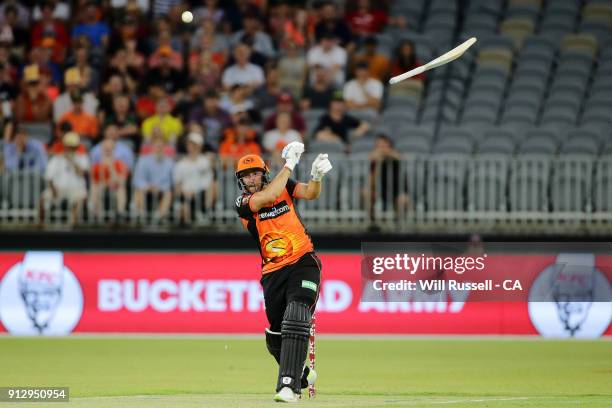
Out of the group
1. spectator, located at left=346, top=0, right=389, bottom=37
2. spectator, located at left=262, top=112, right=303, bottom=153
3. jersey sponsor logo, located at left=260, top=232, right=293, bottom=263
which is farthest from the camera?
spectator, located at left=346, top=0, right=389, bottom=37

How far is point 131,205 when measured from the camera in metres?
20.2

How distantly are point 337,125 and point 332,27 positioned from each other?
2788mm

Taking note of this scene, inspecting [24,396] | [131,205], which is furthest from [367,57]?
[24,396]

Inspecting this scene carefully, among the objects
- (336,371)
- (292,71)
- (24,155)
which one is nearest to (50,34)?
(24,155)

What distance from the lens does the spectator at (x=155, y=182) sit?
792 inches

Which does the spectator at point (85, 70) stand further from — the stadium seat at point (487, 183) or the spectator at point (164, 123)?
the stadium seat at point (487, 183)

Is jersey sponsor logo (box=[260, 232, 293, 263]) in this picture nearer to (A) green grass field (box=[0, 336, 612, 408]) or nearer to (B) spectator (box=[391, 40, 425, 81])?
(A) green grass field (box=[0, 336, 612, 408])

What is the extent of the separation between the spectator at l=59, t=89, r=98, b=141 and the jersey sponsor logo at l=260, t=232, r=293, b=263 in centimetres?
1025

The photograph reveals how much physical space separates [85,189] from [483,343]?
649cm

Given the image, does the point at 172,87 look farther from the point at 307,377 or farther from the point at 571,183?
the point at 307,377

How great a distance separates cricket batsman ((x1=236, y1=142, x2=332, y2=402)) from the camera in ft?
37.1

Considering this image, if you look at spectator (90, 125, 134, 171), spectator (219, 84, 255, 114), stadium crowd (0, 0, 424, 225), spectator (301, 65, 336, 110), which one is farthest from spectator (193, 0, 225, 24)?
spectator (90, 125, 134, 171)

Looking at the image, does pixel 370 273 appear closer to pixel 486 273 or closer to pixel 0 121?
pixel 486 273

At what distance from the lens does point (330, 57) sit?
22641mm
